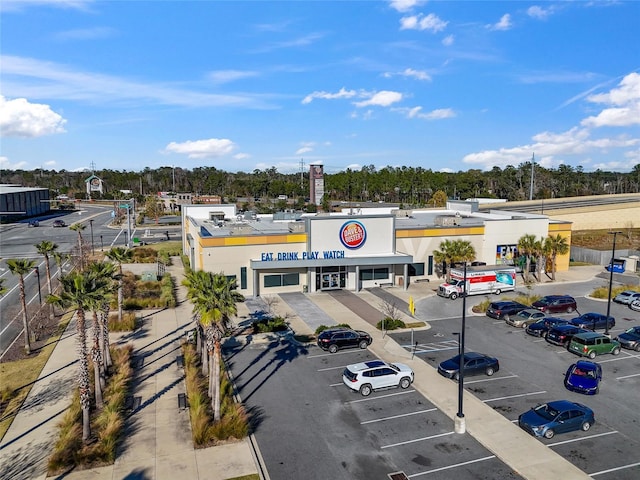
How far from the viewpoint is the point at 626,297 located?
47594 mm

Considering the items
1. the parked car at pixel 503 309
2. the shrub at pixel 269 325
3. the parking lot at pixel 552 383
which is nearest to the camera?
the parking lot at pixel 552 383

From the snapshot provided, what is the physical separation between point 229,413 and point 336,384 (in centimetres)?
721

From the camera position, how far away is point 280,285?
51.9 metres

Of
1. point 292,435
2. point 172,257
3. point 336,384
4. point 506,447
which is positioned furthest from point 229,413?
point 172,257

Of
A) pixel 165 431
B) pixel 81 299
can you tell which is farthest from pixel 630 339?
pixel 81 299

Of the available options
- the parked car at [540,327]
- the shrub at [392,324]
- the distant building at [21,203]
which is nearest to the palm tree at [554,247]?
the parked car at [540,327]

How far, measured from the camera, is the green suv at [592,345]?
3334 centimetres

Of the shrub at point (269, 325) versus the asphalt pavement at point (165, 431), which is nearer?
the asphalt pavement at point (165, 431)

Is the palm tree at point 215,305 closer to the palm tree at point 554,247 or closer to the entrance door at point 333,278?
the entrance door at point 333,278

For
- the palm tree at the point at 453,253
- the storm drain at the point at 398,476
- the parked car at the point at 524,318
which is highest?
the palm tree at the point at 453,253

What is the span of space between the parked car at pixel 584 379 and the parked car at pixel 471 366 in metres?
4.05

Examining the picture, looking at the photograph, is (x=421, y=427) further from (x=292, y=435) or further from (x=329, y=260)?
(x=329, y=260)

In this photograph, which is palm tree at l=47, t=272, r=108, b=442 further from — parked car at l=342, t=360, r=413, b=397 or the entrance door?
the entrance door

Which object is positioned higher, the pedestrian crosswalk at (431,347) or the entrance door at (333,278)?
the entrance door at (333,278)
